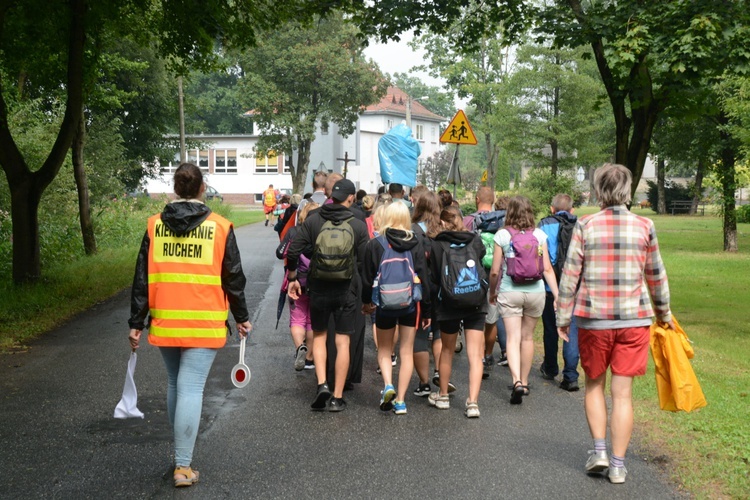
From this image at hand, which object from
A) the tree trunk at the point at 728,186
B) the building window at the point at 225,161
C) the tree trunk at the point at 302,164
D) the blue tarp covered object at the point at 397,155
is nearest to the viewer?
the blue tarp covered object at the point at 397,155

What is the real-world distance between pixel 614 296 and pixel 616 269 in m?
0.17

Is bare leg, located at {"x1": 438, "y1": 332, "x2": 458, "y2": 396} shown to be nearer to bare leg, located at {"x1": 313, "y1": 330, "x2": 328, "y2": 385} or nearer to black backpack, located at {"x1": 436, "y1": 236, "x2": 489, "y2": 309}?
black backpack, located at {"x1": 436, "y1": 236, "x2": 489, "y2": 309}

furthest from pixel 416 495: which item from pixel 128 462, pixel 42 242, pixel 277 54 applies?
pixel 277 54

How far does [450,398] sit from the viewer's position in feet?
25.7

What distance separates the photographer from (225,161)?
77812mm

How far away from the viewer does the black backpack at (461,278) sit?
7.12 metres

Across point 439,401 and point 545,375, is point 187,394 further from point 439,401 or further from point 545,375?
point 545,375

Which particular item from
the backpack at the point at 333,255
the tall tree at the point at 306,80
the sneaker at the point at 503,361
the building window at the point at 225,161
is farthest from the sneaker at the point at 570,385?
the building window at the point at 225,161

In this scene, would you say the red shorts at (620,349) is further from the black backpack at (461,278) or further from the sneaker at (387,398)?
the sneaker at (387,398)

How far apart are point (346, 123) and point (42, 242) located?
4169cm

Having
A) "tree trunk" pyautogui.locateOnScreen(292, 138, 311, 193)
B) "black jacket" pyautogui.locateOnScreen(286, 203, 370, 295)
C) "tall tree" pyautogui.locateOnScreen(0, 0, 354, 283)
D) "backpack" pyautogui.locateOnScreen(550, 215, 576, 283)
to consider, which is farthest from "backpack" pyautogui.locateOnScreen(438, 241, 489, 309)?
"tree trunk" pyautogui.locateOnScreen(292, 138, 311, 193)

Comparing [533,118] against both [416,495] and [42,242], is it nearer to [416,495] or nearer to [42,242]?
[42,242]

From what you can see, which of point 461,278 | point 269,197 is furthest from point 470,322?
point 269,197

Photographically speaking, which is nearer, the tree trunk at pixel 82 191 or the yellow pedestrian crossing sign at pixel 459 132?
the yellow pedestrian crossing sign at pixel 459 132
